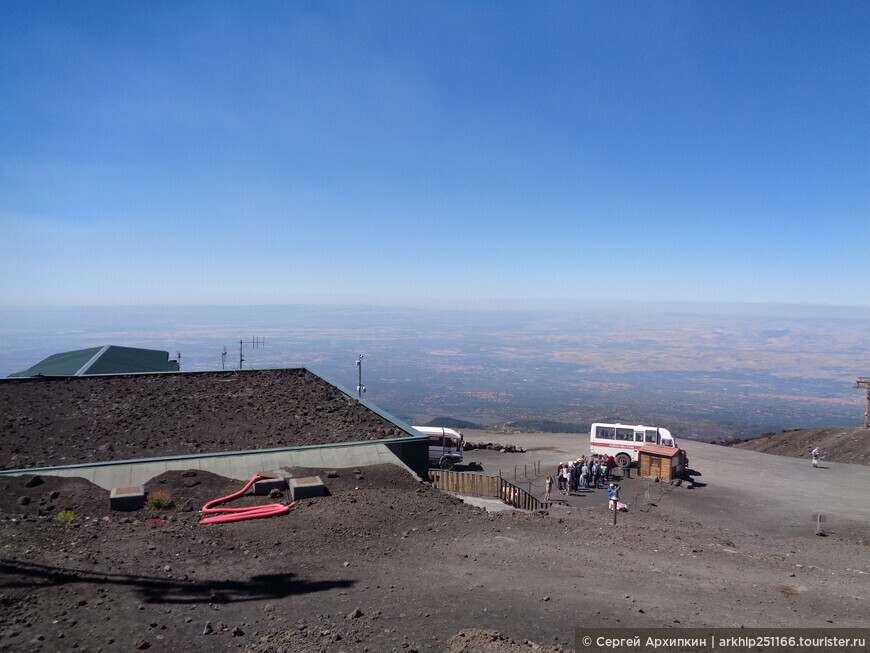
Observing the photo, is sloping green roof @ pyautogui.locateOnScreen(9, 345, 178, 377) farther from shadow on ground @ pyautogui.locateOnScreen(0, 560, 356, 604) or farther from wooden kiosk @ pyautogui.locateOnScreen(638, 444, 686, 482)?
wooden kiosk @ pyautogui.locateOnScreen(638, 444, 686, 482)

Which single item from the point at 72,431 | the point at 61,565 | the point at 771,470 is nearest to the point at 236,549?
the point at 61,565

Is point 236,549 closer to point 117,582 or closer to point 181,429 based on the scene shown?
point 117,582

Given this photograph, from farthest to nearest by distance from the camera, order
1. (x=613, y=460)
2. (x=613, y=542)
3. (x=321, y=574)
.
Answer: (x=613, y=460)
(x=613, y=542)
(x=321, y=574)

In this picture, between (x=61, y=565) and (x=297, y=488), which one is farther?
(x=297, y=488)

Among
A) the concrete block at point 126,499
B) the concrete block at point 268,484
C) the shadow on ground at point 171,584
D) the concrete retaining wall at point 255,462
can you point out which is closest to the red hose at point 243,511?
the concrete block at point 268,484

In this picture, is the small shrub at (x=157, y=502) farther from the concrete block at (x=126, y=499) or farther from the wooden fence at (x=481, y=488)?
the wooden fence at (x=481, y=488)

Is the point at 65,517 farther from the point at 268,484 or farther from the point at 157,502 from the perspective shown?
the point at 268,484
